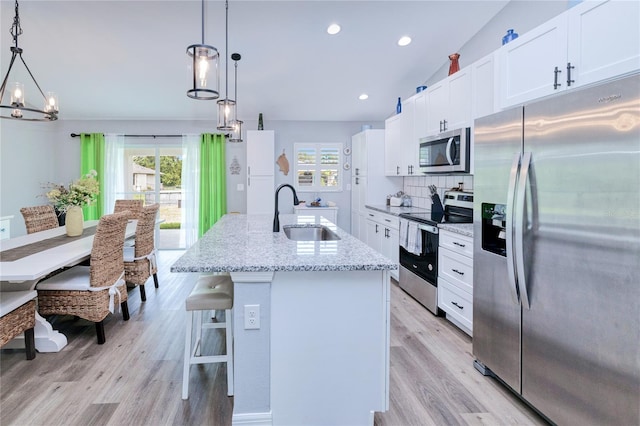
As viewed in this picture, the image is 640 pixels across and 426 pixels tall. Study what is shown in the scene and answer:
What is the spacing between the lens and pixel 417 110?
454 cm

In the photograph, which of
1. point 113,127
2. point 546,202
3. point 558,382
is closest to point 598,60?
point 546,202

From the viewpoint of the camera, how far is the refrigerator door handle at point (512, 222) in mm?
1981

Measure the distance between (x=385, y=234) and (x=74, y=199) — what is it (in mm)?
3543

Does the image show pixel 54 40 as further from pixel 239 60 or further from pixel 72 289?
A: pixel 72 289

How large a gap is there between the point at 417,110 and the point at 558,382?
3466 mm

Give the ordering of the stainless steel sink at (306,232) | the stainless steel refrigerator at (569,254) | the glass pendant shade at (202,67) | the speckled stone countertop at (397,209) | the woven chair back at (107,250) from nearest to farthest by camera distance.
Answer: the stainless steel refrigerator at (569,254), the glass pendant shade at (202,67), the woven chair back at (107,250), the stainless steel sink at (306,232), the speckled stone countertop at (397,209)

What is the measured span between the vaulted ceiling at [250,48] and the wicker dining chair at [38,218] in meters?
2.02

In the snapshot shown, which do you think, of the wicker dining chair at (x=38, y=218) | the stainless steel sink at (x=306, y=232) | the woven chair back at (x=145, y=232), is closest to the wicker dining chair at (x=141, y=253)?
the woven chair back at (x=145, y=232)

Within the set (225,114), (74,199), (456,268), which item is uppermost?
(225,114)

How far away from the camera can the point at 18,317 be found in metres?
2.49

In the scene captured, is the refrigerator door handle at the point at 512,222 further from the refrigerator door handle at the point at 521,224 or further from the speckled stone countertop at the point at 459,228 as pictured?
the speckled stone countertop at the point at 459,228

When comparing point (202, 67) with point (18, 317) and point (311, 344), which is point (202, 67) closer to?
point (311, 344)

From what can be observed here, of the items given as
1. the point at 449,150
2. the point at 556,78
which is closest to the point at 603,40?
the point at 556,78

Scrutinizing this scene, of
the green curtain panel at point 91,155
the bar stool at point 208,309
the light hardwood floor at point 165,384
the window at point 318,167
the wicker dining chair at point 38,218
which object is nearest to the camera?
the light hardwood floor at point 165,384
